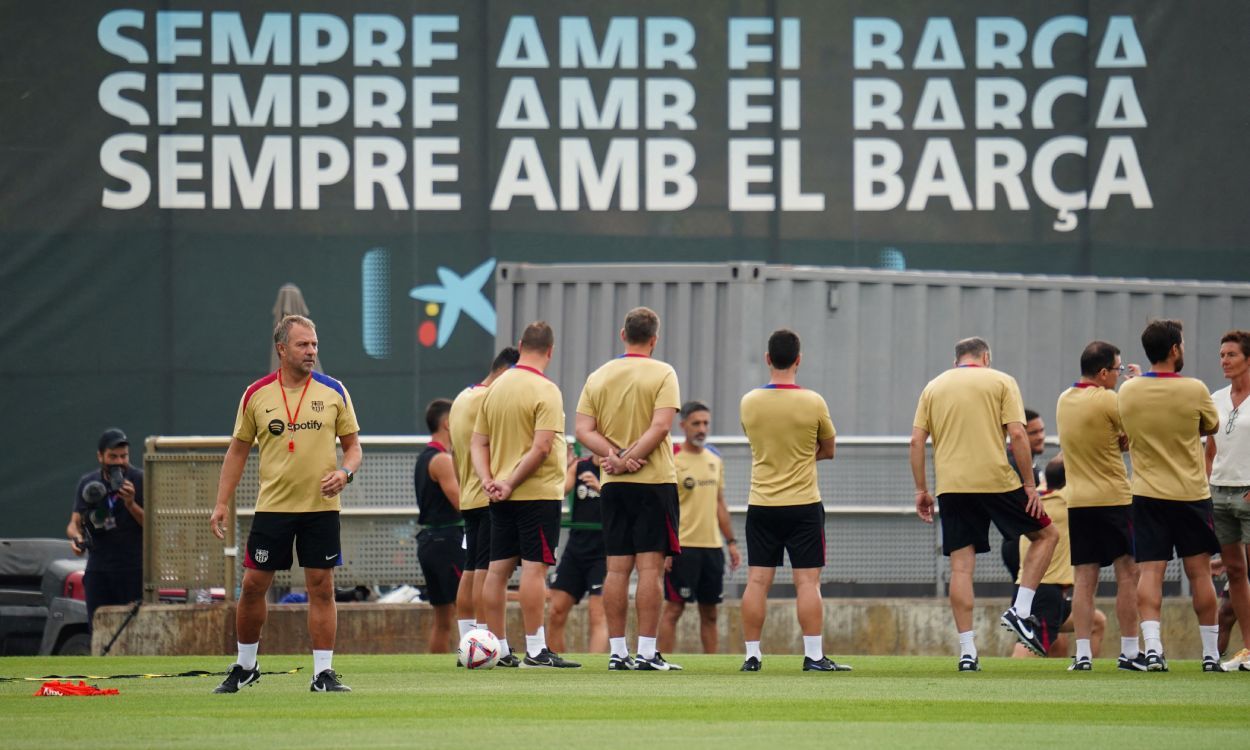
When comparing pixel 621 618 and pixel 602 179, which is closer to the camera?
pixel 621 618

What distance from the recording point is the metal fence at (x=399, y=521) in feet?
46.3

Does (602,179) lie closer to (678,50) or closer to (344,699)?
(678,50)

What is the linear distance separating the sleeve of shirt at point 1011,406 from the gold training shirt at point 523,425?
2467mm

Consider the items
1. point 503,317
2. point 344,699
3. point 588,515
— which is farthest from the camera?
point 503,317

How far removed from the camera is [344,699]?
8.26 meters

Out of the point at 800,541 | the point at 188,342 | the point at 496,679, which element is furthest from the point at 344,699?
the point at 188,342

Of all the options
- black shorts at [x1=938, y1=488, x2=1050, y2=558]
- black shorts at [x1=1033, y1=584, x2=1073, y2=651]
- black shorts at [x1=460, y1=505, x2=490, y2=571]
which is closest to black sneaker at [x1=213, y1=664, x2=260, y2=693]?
black shorts at [x1=460, y1=505, x2=490, y2=571]

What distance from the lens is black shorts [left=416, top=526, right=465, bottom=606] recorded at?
1277 centimetres

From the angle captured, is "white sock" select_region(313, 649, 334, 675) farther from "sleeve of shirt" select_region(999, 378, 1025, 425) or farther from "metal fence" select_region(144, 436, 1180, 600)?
"metal fence" select_region(144, 436, 1180, 600)

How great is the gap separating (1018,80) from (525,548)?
1153 centimetres

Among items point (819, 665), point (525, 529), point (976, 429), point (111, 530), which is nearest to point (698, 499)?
point (819, 665)

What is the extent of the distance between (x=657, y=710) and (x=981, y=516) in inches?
127

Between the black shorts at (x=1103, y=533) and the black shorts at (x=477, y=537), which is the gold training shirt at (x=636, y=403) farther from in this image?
the black shorts at (x=1103, y=533)

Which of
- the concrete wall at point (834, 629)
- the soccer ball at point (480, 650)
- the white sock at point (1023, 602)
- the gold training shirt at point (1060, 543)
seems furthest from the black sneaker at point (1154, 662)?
the concrete wall at point (834, 629)
